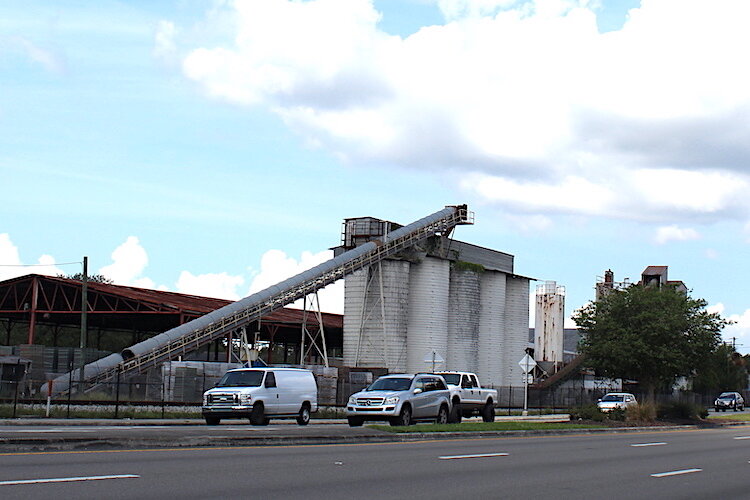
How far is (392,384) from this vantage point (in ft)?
106

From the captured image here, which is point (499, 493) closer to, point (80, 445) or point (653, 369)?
point (80, 445)

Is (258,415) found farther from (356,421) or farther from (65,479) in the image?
(65,479)

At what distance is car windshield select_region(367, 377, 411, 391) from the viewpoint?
31.8 m

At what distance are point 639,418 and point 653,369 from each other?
664 inches

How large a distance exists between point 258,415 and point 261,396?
646 millimetres

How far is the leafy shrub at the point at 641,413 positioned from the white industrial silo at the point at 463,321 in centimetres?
2603

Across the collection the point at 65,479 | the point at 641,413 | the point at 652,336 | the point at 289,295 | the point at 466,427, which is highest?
the point at 289,295

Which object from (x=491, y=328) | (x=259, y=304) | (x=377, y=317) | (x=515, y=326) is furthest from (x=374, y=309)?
(x=515, y=326)

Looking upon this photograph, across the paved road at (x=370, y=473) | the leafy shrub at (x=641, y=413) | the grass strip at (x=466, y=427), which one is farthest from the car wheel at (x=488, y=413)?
the paved road at (x=370, y=473)

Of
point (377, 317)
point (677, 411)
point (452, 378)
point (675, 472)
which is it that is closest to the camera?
point (675, 472)

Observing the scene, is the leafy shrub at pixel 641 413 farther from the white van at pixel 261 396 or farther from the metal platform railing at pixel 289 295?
the metal platform railing at pixel 289 295

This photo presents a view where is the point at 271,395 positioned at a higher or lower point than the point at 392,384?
lower

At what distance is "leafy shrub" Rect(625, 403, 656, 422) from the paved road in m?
18.4

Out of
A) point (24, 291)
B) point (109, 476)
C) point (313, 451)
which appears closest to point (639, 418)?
point (313, 451)
